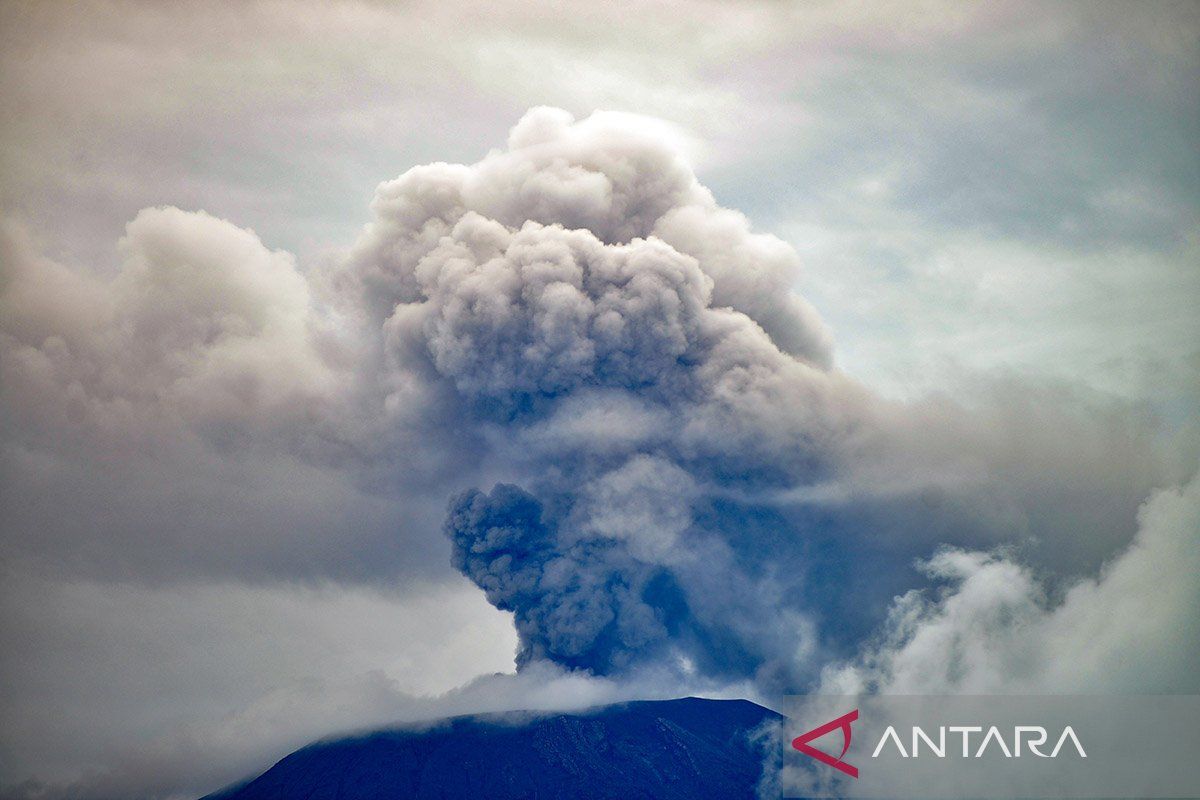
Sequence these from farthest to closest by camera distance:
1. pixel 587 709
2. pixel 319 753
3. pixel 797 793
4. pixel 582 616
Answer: pixel 319 753 < pixel 797 793 < pixel 587 709 < pixel 582 616

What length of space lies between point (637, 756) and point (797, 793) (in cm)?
1132

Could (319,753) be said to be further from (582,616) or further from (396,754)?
(582,616)

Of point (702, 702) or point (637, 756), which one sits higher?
point (702, 702)

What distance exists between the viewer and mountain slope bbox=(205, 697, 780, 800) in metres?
73.6

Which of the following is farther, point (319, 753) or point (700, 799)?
point (319, 753)

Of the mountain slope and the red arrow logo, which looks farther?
the mountain slope

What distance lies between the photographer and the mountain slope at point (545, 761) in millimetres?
73562

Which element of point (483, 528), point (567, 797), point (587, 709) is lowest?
point (567, 797)

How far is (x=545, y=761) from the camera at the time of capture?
75.1 m

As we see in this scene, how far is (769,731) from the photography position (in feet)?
274

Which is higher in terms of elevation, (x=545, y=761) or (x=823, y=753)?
(x=823, y=753)

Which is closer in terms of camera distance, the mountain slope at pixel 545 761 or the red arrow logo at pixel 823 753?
the red arrow logo at pixel 823 753

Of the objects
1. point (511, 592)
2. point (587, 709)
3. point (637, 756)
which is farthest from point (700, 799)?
point (511, 592)

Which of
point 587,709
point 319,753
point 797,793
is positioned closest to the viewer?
point 587,709
